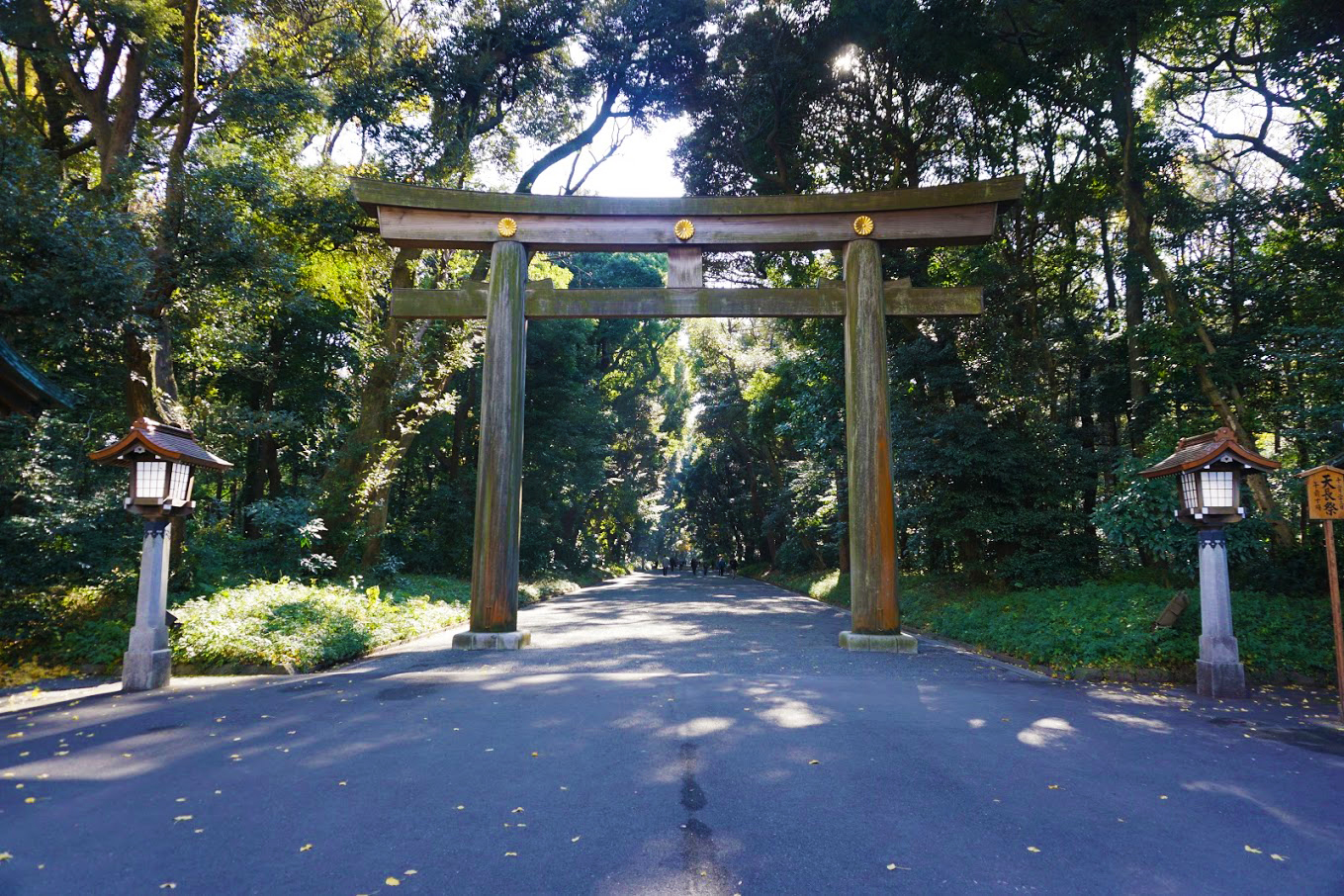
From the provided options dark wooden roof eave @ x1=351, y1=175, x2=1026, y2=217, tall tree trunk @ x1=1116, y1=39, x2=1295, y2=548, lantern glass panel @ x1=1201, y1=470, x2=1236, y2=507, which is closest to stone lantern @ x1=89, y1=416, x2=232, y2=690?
dark wooden roof eave @ x1=351, y1=175, x2=1026, y2=217

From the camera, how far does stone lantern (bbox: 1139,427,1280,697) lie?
692 cm

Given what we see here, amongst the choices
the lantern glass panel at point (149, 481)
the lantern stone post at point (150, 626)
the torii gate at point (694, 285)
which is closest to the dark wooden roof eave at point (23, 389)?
the lantern glass panel at point (149, 481)

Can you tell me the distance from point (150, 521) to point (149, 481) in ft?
1.42

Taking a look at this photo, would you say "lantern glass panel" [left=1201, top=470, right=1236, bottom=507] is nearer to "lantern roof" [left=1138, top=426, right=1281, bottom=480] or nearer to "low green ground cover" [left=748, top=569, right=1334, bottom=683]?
"lantern roof" [left=1138, top=426, right=1281, bottom=480]

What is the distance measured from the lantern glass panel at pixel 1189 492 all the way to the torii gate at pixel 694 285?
10.1 ft

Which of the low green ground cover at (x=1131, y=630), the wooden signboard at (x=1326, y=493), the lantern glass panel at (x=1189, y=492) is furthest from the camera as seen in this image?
the low green ground cover at (x=1131, y=630)

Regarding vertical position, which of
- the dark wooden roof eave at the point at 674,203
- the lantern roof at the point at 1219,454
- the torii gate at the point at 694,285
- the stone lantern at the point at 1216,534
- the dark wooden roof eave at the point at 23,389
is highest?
the dark wooden roof eave at the point at 674,203

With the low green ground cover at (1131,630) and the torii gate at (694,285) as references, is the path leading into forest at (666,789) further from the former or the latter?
the torii gate at (694,285)

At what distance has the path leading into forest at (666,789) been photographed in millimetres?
2990

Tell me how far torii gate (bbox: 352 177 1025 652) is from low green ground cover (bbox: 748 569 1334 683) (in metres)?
2.01

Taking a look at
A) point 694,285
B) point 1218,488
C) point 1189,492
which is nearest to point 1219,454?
point 1218,488

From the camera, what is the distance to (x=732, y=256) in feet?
56.1

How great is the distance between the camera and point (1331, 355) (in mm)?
8844

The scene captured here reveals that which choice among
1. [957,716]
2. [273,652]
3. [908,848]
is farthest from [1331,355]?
[273,652]
